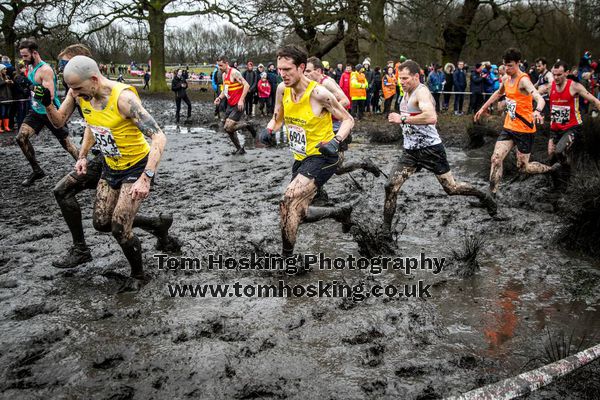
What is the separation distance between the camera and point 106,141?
4281mm

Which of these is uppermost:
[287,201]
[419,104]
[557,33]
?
[557,33]

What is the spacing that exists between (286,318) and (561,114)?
5.57m

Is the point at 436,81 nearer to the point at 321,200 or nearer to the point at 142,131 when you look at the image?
the point at 321,200

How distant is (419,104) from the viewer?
5465 mm

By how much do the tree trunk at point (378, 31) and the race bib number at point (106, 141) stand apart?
20.6 m

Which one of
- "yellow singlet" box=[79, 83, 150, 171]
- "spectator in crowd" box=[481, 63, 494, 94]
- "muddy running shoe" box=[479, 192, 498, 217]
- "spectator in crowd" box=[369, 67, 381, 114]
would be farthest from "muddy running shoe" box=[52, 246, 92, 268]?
"spectator in crowd" box=[481, 63, 494, 94]

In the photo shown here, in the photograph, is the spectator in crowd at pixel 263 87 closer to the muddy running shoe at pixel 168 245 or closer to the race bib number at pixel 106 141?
the muddy running shoe at pixel 168 245

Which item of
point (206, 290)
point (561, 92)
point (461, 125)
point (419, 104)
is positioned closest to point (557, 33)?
point (461, 125)

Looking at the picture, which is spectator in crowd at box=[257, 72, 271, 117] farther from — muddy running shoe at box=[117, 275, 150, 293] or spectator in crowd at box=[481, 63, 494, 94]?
muddy running shoe at box=[117, 275, 150, 293]

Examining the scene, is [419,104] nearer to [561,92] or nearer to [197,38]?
[561,92]

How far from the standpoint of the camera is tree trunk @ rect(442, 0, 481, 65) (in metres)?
24.8

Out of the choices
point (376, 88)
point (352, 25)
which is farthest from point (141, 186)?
point (352, 25)

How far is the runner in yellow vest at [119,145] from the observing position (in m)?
4.02

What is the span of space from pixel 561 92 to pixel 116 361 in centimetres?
680
